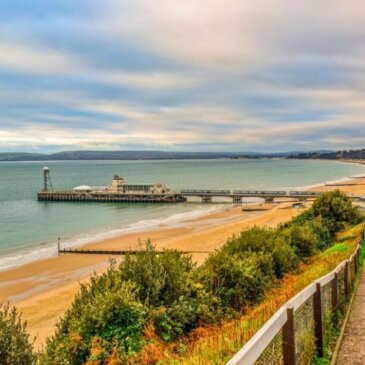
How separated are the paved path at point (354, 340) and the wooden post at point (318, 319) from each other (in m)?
0.25

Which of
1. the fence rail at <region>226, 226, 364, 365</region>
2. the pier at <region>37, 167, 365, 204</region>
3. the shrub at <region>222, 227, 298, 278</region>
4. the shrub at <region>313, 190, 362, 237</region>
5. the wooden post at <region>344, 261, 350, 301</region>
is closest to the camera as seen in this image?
the fence rail at <region>226, 226, 364, 365</region>

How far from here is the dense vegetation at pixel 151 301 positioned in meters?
8.38

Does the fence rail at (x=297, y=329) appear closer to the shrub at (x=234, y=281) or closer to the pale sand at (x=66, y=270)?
the shrub at (x=234, y=281)

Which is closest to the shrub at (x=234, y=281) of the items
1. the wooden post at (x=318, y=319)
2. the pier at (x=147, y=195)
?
the wooden post at (x=318, y=319)

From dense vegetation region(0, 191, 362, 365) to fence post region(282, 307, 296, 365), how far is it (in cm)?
399

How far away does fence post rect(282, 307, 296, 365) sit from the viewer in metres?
4.34

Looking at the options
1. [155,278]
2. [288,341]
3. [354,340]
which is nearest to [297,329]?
[288,341]

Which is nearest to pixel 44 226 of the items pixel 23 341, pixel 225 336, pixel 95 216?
pixel 95 216

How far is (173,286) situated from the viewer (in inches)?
416

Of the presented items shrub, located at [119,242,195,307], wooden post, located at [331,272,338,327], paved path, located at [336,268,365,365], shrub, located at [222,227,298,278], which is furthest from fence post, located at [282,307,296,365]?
shrub, located at [222,227,298,278]

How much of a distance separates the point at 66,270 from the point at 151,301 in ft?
69.8

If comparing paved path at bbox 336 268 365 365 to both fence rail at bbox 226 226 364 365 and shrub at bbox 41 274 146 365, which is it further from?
shrub at bbox 41 274 146 365

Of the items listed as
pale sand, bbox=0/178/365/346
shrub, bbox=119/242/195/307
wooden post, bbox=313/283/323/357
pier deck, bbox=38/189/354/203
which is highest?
wooden post, bbox=313/283/323/357

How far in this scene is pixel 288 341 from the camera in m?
4.37
